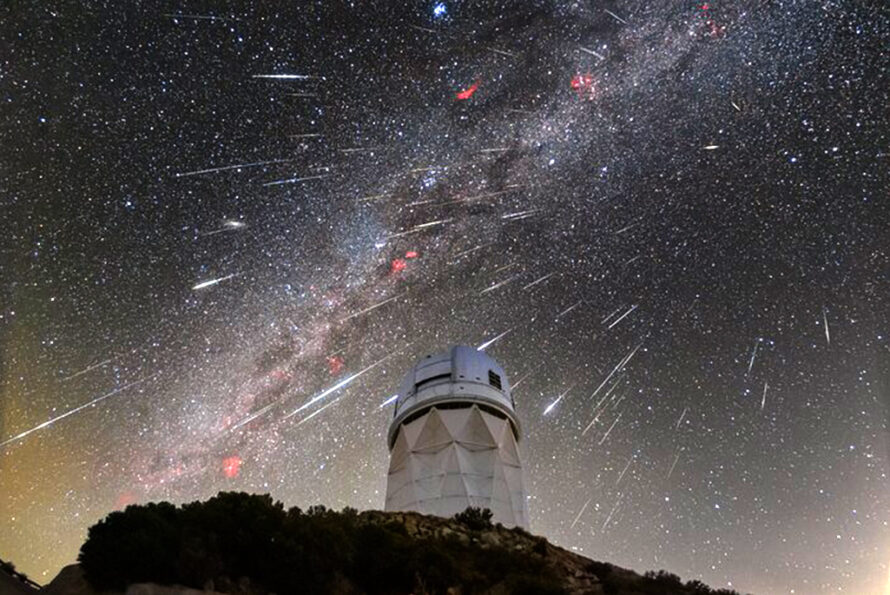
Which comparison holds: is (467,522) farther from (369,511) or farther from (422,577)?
(422,577)

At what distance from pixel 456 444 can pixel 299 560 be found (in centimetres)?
1334

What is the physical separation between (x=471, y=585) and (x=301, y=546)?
11.6 feet

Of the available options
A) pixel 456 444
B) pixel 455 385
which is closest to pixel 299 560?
pixel 456 444

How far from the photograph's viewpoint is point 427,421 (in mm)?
26375

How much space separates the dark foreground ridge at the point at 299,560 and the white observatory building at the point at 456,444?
717 cm

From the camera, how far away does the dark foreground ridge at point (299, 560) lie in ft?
35.5

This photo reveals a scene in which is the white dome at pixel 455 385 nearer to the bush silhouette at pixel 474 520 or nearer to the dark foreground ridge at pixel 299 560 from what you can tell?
the bush silhouette at pixel 474 520

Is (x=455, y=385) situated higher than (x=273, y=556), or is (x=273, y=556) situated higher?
(x=455, y=385)

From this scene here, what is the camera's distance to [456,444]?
2514cm

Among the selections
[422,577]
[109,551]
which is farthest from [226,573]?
[422,577]

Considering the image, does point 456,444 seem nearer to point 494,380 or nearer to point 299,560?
point 494,380

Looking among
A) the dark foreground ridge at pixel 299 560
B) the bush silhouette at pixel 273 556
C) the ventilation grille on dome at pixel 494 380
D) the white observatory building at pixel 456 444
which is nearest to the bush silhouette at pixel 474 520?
the dark foreground ridge at pixel 299 560

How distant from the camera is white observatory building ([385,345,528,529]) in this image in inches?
958

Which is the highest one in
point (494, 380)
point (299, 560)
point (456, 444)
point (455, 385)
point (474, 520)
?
point (494, 380)
